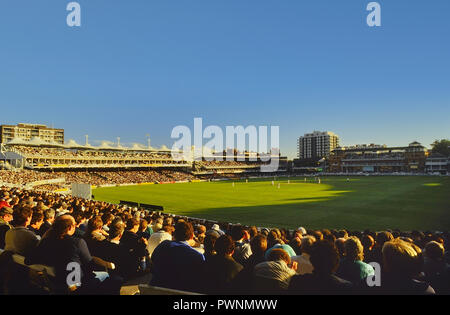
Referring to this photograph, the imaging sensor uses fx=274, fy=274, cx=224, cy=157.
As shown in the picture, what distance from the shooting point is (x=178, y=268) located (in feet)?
11.9

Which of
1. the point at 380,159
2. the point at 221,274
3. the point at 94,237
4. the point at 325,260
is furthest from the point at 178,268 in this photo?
the point at 380,159

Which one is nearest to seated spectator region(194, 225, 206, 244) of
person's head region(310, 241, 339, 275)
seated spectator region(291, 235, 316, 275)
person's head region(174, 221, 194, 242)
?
person's head region(174, 221, 194, 242)

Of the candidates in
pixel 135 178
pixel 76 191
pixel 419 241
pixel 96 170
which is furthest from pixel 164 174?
pixel 419 241

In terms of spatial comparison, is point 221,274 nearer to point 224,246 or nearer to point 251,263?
point 224,246

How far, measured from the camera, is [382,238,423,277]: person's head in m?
3.57

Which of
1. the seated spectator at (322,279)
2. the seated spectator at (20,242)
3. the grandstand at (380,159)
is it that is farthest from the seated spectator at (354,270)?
the grandstand at (380,159)

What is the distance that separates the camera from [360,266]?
166 inches

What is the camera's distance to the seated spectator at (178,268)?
140 inches

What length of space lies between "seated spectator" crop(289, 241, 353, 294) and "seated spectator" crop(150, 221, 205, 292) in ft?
3.99

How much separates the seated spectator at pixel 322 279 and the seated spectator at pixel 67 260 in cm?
287

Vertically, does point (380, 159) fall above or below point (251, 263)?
above

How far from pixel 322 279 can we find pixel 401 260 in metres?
1.27

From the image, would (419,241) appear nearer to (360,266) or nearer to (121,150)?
(360,266)
